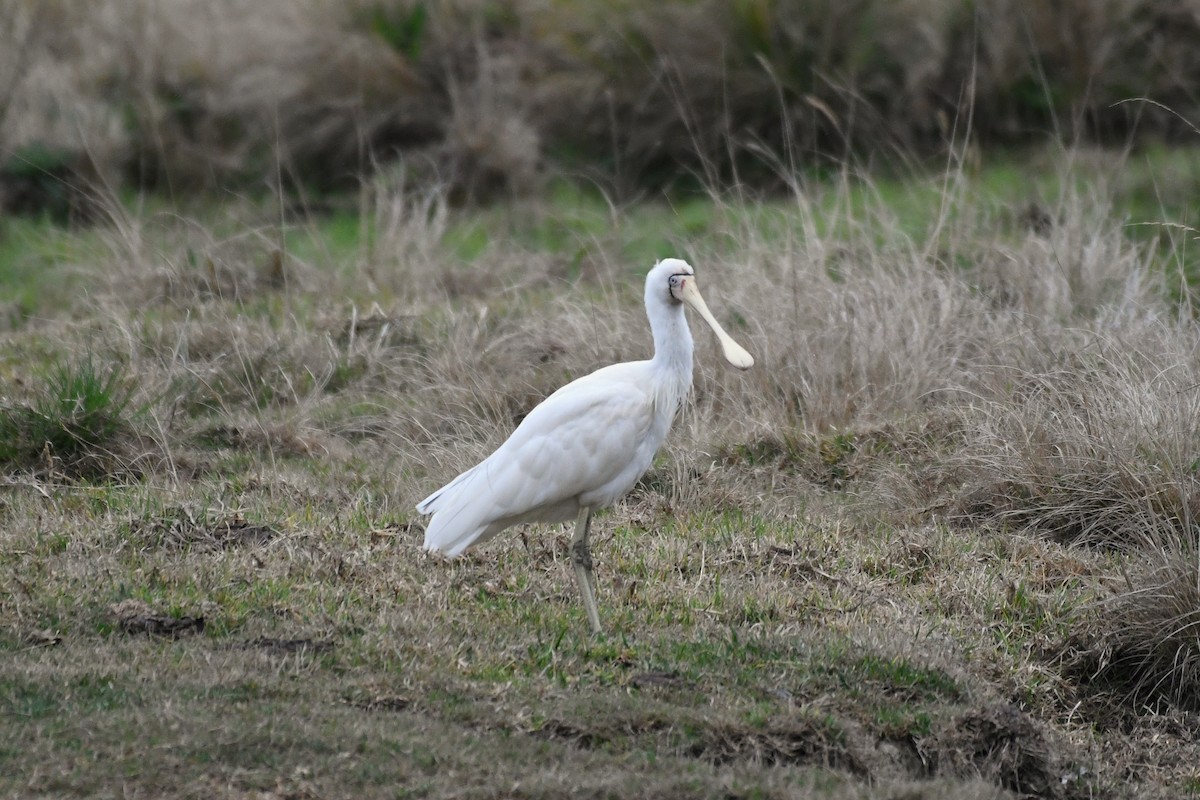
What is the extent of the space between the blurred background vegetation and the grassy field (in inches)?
65.2

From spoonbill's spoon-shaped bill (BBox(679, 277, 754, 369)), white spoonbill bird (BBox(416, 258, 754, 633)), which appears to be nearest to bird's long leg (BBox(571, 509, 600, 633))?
white spoonbill bird (BBox(416, 258, 754, 633))

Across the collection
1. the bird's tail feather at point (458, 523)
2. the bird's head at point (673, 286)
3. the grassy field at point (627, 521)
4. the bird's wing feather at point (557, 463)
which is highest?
the bird's head at point (673, 286)

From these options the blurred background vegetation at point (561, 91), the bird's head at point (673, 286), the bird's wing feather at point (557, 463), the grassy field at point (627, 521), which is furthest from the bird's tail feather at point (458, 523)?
the blurred background vegetation at point (561, 91)

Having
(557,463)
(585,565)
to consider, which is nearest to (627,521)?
(585,565)

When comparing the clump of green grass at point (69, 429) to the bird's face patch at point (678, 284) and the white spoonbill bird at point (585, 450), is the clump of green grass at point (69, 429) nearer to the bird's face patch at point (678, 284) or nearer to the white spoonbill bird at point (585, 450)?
the white spoonbill bird at point (585, 450)

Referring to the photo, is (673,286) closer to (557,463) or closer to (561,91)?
(557,463)

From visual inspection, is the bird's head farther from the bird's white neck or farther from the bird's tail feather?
the bird's tail feather

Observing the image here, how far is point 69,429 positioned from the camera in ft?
24.5

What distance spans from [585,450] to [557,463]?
0.37 feet

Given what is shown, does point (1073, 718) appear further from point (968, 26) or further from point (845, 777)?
point (968, 26)

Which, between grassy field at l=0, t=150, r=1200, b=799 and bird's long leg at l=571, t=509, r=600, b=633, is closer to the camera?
grassy field at l=0, t=150, r=1200, b=799

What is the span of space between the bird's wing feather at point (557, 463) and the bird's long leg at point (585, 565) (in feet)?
0.51

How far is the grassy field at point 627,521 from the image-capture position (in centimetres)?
452

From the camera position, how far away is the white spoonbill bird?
5.53 m
